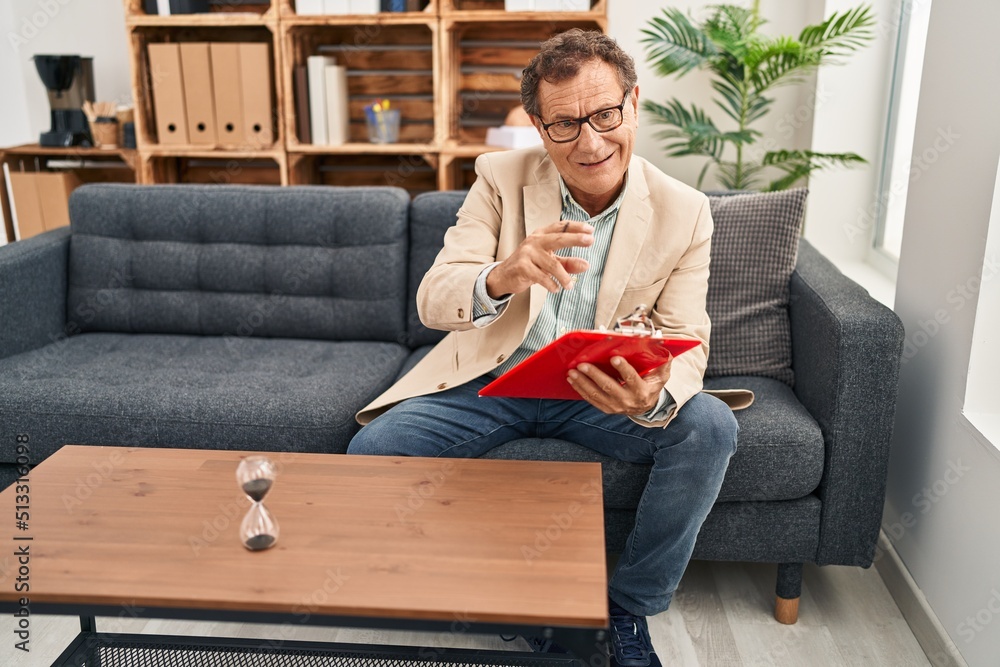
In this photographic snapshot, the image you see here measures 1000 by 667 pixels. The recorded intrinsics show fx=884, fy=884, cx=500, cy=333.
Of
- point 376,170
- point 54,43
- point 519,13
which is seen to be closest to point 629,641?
point 519,13

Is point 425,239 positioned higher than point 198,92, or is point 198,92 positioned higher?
point 198,92

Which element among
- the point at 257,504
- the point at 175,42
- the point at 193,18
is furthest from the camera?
the point at 175,42

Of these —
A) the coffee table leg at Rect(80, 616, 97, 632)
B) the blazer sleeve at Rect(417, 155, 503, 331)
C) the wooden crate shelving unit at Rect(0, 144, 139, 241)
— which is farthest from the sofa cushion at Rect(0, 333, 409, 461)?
the wooden crate shelving unit at Rect(0, 144, 139, 241)

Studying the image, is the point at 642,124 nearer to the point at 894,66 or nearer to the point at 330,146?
the point at 894,66

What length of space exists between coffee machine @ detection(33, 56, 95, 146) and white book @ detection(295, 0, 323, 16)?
86cm

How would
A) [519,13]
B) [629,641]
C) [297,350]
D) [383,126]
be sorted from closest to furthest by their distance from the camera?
1. [629,641]
2. [297,350]
3. [519,13]
4. [383,126]

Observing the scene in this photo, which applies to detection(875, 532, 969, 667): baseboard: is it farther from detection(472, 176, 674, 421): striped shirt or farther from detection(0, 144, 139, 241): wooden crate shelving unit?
detection(0, 144, 139, 241): wooden crate shelving unit

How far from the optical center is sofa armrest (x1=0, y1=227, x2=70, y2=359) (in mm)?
2186

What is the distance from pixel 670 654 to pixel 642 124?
2.12 metres

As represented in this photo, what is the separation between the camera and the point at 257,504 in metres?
1.17

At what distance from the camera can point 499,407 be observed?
1.71m

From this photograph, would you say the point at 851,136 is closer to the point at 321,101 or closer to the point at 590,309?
the point at 590,309

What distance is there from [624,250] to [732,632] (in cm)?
79

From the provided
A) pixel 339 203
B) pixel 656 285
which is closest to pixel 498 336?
pixel 656 285
